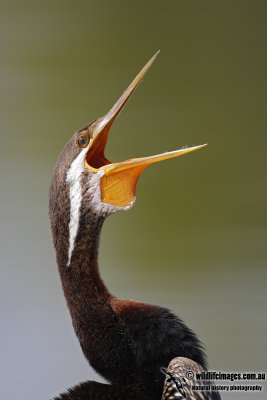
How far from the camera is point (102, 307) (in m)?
0.90

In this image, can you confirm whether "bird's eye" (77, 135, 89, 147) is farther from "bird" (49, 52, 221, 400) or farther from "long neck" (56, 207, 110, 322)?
"long neck" (56, 207, 110, 322)

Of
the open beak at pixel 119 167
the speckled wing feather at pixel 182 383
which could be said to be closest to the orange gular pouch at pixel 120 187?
the open beak at pixel 119 167

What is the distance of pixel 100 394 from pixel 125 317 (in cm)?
12

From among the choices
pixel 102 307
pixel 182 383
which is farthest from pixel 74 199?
pixel 182 383

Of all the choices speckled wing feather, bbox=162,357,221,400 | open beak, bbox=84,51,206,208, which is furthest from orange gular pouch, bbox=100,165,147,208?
speckled wing feather, bbox=162,357,221,400

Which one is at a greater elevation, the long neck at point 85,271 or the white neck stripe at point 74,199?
the white neck stripe at point 74,199

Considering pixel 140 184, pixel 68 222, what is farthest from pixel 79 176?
pixel 140 184

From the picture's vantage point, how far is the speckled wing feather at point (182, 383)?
85cm

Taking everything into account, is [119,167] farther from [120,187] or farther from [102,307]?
[102,307]

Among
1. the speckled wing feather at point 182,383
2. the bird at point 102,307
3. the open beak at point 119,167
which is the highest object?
the open beak at point 119,167

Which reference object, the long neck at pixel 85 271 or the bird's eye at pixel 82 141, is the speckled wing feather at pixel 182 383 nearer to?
the long neck at pixel 85 271

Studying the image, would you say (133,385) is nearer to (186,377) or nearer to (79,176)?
(186,377)

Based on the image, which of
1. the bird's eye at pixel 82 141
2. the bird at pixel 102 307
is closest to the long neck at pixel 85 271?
the bird at pixel 102 307

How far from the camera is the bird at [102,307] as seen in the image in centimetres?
88
